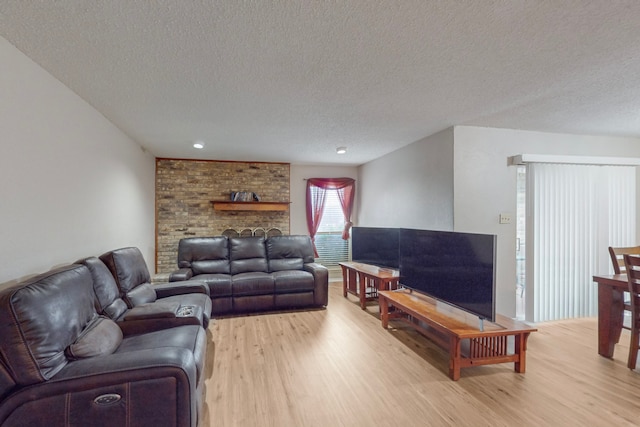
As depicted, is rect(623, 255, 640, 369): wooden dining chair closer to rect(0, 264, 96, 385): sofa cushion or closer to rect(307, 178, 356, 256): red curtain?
rect(0, 264, 96, 385): sofa cushion

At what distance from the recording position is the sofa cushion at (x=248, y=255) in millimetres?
4503

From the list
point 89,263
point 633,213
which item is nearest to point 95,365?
point 89,263

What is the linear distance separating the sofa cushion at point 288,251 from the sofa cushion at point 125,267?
190cm

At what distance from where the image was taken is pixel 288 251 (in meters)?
4.78

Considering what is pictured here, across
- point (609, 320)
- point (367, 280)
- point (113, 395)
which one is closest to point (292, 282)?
point (367, 280)

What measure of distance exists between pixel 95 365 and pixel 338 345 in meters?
2.09

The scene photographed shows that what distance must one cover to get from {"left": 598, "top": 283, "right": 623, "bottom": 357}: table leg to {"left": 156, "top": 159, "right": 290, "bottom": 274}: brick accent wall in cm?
473

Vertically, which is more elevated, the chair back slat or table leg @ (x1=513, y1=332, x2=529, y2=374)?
the chair back slat

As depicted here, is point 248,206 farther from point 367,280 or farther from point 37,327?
point 37,327

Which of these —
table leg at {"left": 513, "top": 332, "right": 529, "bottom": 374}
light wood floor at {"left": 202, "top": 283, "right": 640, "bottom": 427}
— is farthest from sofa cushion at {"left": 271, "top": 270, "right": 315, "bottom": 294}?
table leg at {"left": 513, "top": 332, "right": 529, "bottom": 374}

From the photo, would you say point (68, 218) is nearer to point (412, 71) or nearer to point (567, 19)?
point (412, 71)

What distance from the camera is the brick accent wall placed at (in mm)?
5469

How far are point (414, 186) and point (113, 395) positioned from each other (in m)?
3.86

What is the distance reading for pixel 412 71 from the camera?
7.14 ft
